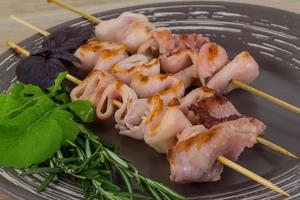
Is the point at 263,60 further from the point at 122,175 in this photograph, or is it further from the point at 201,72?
the point at 122,175

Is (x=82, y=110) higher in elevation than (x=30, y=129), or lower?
lower

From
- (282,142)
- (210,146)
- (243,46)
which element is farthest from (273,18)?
(210,146)

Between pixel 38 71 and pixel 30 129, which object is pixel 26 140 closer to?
pixel 30 129

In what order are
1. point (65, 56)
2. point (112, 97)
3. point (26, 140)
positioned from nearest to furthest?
point (26, 140)
point (112, 97)
point (65, 56)

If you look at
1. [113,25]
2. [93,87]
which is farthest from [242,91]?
[113,25]

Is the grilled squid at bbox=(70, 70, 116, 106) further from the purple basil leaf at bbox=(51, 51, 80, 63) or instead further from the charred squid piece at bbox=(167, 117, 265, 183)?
the charred squid piece at bbox=(167, 117, 265, 183)

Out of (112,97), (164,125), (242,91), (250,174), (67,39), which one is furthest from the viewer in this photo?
(67,39)

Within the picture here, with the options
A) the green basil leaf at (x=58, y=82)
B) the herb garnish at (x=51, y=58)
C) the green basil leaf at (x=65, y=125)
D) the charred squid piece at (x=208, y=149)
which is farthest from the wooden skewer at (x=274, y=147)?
the herb garnish at (x=51, y=58)
